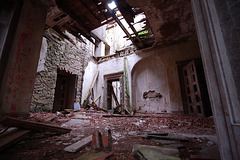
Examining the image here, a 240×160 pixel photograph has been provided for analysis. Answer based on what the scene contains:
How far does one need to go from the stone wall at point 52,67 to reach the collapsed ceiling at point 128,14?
139cm

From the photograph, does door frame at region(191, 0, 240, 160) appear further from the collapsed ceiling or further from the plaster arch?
the plaster arch

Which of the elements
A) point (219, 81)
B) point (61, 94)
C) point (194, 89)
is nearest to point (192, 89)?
point (194, 89)

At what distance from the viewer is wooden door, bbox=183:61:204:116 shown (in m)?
4.87

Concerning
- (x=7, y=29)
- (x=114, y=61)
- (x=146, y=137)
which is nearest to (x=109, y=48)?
(x=114, y=61)

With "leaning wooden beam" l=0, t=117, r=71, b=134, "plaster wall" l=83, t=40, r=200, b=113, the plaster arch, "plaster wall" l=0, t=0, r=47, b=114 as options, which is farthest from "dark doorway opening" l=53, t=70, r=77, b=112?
"leaning wooden beam" l=0, t=117, r=71, b=134

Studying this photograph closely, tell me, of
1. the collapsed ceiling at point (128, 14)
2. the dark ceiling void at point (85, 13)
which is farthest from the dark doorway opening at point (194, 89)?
the dark ceiling void at point (85, 13)

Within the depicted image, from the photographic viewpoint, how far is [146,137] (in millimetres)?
1803

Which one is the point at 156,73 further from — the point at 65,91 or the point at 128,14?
the point at 65,91

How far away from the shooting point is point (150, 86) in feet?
23.2

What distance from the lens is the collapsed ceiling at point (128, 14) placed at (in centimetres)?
402

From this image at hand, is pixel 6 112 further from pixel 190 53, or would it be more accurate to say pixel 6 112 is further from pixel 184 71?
pixel 190 53

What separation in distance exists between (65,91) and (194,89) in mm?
7533

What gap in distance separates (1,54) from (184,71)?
6.99 m

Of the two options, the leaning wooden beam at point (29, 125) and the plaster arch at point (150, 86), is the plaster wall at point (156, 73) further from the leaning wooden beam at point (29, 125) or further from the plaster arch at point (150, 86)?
the leaning wooden beam at point (29, 125)
